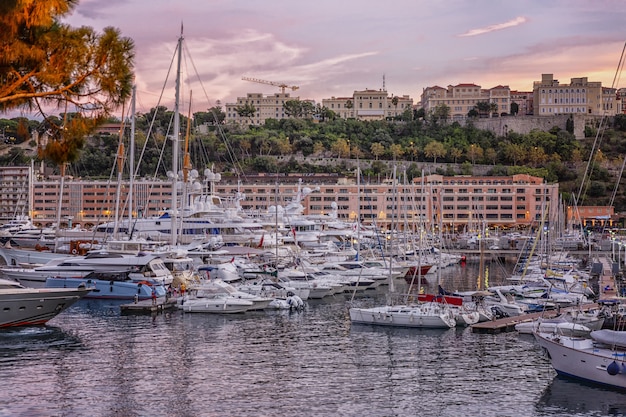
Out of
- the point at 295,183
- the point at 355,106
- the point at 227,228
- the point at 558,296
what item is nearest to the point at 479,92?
the point at 355,106

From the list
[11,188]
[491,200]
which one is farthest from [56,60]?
[11,188]

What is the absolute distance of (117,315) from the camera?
3712cm

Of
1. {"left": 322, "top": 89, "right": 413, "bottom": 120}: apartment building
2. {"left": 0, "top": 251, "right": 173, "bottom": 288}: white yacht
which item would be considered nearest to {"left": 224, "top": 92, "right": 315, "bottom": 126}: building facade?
{"left": 322, "top": 89, "right": 413, "bottom": 120}: apartment building

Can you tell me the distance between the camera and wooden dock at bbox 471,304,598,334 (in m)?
33.2

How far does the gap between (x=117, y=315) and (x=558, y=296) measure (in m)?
20.5

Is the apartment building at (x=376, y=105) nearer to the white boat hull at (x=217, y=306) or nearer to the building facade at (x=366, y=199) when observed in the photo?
the building facade at (x=366, y=199)

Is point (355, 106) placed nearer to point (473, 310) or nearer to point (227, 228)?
point (227, 228)

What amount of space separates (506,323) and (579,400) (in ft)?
36.8

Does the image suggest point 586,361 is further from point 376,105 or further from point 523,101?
point 376,105

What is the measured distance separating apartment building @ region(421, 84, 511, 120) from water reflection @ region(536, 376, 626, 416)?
13920cm

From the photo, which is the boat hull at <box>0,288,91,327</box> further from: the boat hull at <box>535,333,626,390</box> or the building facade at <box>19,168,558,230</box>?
the building facade at <box>19,168,558,230</box>

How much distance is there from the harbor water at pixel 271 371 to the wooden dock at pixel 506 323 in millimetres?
508

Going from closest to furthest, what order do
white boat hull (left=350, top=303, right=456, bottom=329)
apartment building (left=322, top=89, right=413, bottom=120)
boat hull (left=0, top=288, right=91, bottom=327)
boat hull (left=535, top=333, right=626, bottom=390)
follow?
boat hull (left=535, top=333, right=626, bottom=390)
boat hull (left=0, top=288, right=91, bottom=327)
white boat hull (left=350, top=303, right=456, bottom=329)
apartment building (left=322, top=89, right=413, bottom=120)

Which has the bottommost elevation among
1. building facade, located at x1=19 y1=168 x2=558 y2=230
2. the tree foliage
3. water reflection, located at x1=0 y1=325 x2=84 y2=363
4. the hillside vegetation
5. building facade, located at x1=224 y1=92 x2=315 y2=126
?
water reflection, located at x1=0 y1=325 x2=84 y2=363
